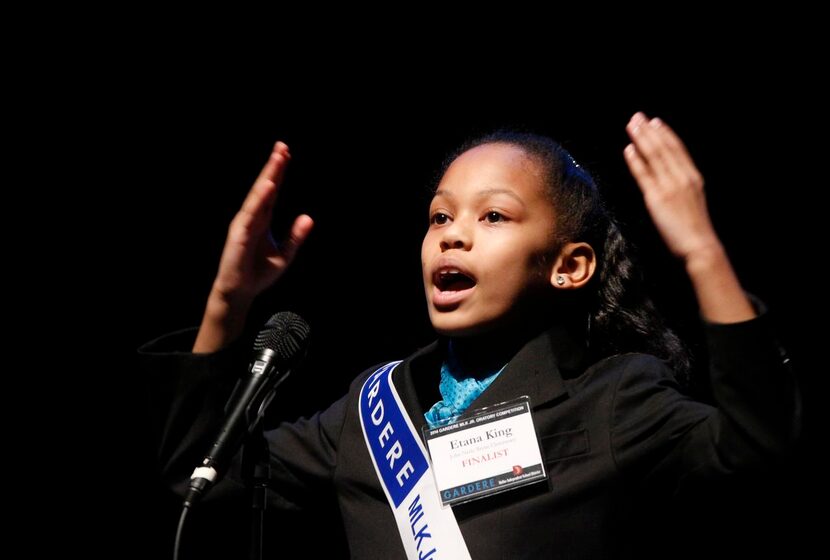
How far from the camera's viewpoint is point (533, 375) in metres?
1.73

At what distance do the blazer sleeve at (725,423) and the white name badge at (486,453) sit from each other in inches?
6.4

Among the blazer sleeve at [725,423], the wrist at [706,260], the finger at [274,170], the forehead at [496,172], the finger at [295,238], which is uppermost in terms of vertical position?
the forehead at [496,172]

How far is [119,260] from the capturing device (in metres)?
2.82

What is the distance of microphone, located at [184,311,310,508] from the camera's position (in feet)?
4.60

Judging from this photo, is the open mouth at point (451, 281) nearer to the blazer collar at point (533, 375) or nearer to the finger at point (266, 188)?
the blazer collar at point (533, 375)

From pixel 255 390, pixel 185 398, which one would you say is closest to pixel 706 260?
pixel 255 390

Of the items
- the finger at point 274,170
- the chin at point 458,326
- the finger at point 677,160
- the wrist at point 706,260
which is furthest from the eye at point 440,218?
the wrist at point 706,260

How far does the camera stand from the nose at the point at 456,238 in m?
1.83

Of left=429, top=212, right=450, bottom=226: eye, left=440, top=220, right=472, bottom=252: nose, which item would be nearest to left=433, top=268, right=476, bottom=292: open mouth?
left=440, top=220, right=472, bottom=252: nose

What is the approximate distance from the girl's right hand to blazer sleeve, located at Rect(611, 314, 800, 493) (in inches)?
27.9

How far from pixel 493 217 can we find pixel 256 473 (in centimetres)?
74

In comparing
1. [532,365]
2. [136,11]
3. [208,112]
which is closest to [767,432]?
[532,365]

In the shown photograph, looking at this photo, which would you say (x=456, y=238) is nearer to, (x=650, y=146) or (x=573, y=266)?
(x=573, y=266)

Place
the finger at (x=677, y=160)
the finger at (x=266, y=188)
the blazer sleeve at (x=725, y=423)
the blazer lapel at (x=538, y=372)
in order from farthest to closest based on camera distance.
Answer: the blazer lapel at (x=538, y=372) → the finger at (x=266, y=188) → the finger at (x=677, y=160) → the blazer sleeve at (x=725, y=423)
